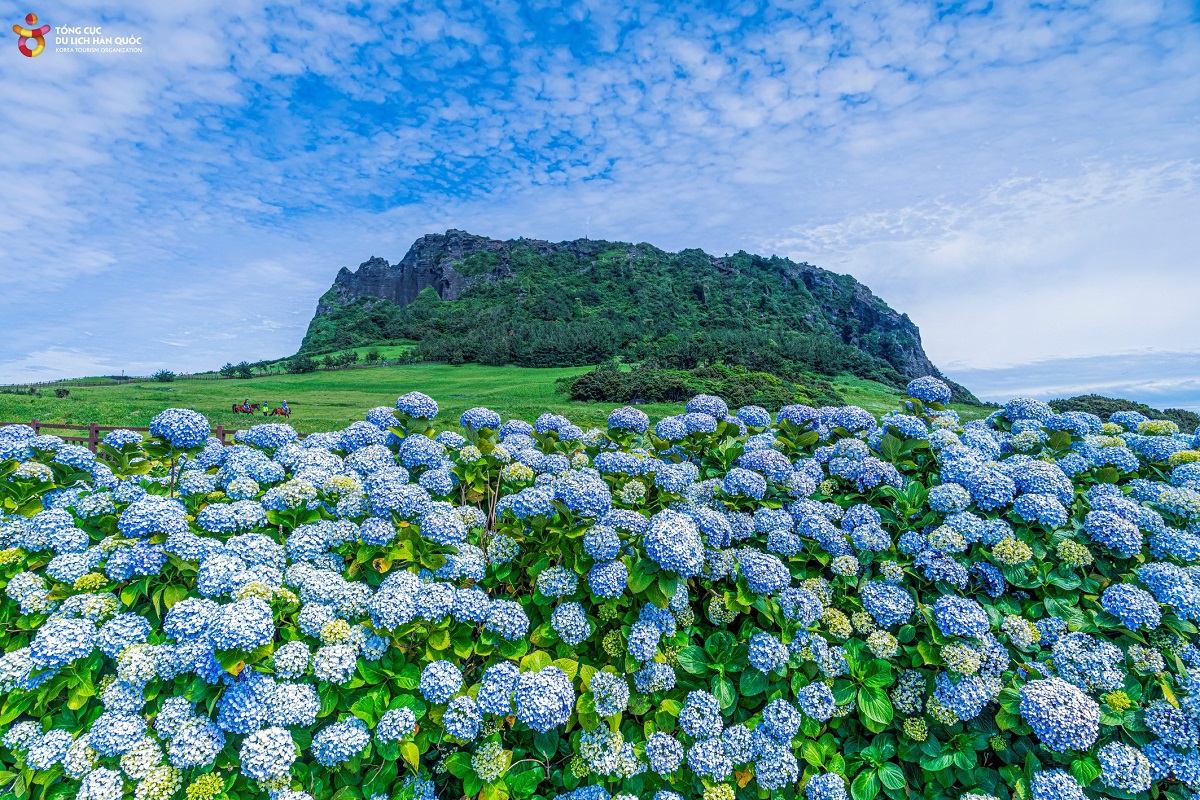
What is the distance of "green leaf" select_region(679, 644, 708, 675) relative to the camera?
2982 millimetres

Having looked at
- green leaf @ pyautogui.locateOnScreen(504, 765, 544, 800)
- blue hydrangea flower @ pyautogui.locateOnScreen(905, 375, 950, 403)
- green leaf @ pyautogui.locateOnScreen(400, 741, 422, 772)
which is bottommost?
green leaf @ pyautogui.locateOnScreen(504, 765, 544, 800)

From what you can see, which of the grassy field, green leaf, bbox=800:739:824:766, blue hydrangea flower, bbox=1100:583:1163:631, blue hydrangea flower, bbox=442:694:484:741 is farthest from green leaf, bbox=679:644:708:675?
the grassy field

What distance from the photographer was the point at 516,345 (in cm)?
4788

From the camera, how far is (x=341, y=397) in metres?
31.5

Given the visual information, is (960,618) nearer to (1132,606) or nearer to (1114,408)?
(1132,606)

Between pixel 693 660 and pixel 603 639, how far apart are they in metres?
0.47

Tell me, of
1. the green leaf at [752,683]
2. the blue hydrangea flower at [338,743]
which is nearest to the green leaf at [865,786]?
the green leaf at [752,683]

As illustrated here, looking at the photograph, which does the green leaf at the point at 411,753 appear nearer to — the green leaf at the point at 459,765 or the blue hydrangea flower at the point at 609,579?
the green leaf at the point at 459,765

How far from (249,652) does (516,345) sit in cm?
4600

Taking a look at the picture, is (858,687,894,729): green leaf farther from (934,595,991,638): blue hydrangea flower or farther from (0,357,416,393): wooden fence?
(0,357,416,393): wooden fence

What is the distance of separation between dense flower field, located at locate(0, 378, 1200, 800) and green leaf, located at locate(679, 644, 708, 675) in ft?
0.04

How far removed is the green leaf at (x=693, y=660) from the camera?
2.98 metres

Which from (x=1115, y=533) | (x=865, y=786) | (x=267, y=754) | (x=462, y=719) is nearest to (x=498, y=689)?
(x=462, y=719)

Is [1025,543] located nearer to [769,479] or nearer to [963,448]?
[963,448]
